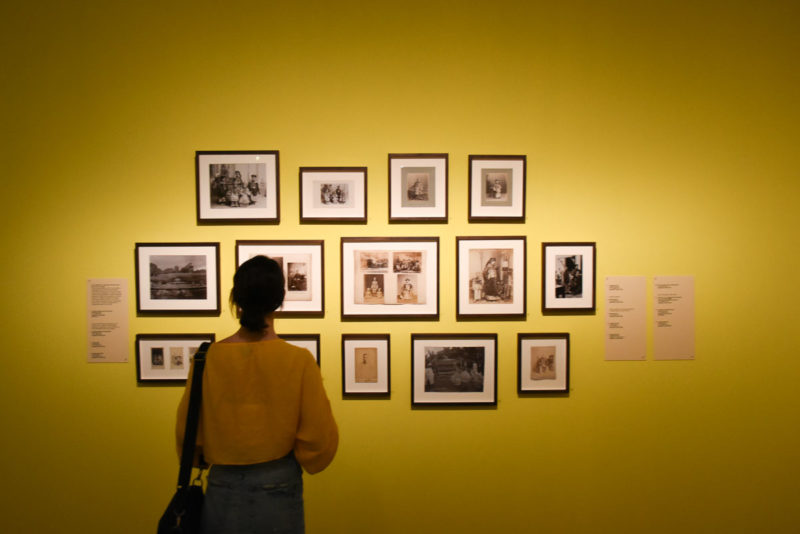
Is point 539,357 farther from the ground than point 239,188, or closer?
closer

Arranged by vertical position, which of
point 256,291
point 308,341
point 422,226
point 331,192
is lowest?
point 308,341

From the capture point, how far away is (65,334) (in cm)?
220

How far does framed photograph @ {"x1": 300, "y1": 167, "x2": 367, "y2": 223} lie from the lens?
2.16 meters

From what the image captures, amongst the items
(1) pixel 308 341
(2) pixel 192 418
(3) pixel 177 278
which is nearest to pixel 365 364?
(1) pixel 308 341

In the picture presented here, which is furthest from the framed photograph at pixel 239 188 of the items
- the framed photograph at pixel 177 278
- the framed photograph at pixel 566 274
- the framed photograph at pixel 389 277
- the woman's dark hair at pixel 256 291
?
the framed photograph at pixel 566 274

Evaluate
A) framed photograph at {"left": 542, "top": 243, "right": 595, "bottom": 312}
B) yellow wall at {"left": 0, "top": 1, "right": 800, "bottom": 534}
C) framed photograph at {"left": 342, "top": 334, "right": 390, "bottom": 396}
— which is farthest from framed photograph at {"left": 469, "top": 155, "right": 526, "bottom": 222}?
framed photograph at {"left": 342, "top": 334, "right": 390, "bottom": 396}

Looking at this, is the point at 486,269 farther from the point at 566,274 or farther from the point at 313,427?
the point at 313,427

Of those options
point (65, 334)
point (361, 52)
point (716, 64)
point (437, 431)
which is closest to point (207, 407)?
point (437, 431)

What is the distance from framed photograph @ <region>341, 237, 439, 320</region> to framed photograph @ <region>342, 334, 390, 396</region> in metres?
0.13

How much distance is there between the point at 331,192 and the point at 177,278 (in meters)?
1.04

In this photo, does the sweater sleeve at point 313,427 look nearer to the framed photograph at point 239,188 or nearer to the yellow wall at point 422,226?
the yellow wall at point 422,226

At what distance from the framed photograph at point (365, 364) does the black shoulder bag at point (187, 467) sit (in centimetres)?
87

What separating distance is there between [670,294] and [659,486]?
1.15 metres

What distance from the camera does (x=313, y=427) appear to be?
56.5 inches
